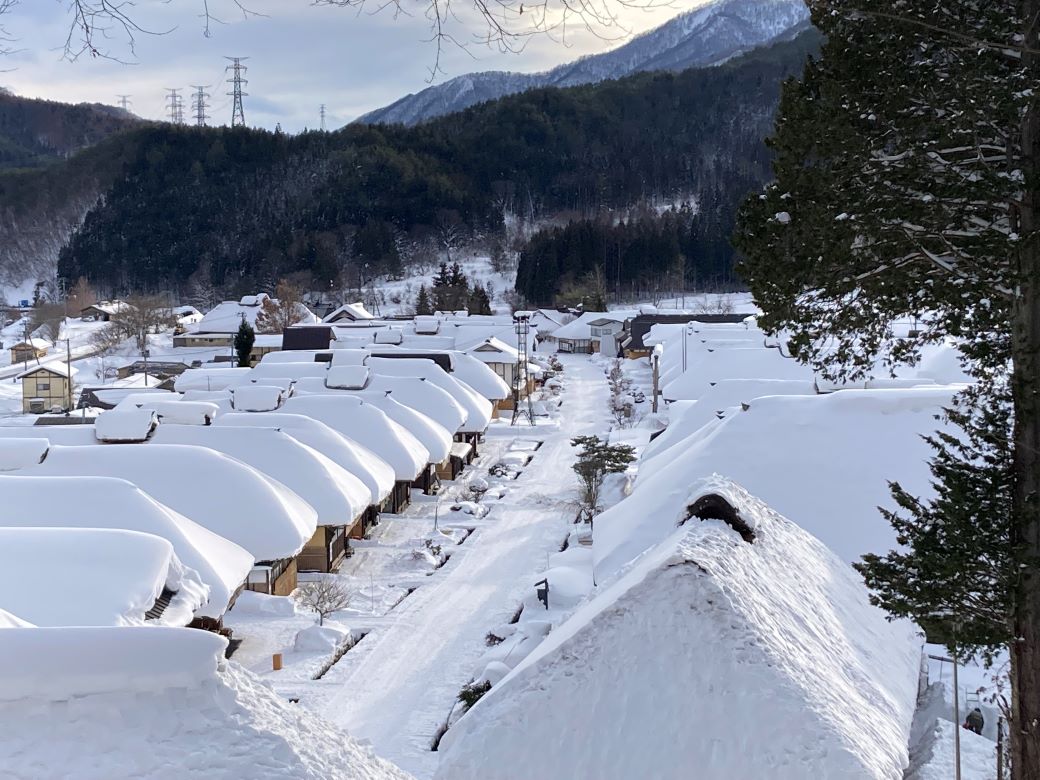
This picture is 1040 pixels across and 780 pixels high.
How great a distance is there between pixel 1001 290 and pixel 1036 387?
704 mm

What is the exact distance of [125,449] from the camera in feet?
59.8

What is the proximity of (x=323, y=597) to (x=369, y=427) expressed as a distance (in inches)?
319

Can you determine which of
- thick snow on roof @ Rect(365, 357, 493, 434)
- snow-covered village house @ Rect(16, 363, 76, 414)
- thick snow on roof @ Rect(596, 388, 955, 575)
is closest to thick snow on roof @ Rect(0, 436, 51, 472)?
thick snow on roof @ Rect(596, 388, 955, 575)

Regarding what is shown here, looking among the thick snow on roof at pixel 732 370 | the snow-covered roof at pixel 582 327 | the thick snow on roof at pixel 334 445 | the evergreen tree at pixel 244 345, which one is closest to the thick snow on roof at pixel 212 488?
the thick snow on roof at pixel 334 445

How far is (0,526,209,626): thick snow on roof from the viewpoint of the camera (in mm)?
10461

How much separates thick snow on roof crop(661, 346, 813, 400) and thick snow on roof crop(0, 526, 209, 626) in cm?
2488

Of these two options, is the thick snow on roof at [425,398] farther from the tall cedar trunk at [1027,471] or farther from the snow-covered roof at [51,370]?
the tall cedar trunk at [1027,471]

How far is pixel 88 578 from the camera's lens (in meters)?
11.0

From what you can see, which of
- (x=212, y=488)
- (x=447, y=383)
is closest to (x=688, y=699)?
(x=212, y=488)

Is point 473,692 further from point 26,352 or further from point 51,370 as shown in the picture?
point 26,352

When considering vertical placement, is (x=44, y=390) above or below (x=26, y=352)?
below

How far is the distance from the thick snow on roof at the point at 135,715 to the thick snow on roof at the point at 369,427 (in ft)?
63.4

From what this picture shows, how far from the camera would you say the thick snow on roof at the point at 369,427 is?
2386 cm

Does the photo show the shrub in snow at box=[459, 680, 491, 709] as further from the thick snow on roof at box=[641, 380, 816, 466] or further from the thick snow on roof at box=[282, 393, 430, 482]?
the thick snow on roof at box=[282, 393, 430, 482]
